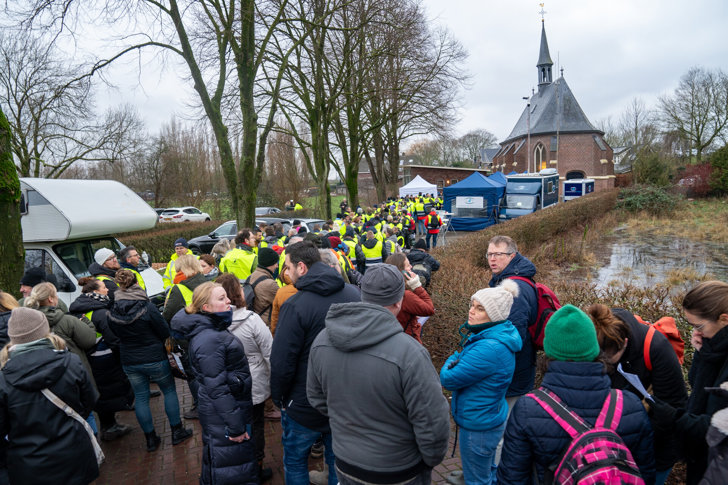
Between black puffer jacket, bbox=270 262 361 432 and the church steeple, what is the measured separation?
2427 inches

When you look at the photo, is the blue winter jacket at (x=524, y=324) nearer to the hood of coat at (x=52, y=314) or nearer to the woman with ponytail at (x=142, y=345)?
the woman with ponytail at (x=142, y=345)

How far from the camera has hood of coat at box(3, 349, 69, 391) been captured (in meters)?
2.53

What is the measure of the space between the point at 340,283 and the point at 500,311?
103cm

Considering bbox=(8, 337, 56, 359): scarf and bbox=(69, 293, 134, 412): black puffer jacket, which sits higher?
bbox=(8, 337, 56, 359): scarf

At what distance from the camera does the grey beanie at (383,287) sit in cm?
236

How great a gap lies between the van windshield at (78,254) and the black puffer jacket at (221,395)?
204 inches

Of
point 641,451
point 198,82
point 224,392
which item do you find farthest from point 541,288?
point 198,82

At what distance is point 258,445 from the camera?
11.5ft

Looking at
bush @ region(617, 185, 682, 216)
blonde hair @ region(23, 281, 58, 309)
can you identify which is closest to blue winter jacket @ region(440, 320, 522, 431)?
blonde hair @ region(23, 281, 58, 309)

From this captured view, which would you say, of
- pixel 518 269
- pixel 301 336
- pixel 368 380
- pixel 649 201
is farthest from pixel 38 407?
pixel 649 201

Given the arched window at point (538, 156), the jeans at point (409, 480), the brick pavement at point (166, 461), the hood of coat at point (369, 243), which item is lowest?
the brick pavement at point (166, 461)

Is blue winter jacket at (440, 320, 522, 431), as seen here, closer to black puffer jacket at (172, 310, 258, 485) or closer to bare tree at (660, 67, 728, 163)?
black puffer jacket at (172, 310, 258, 485)

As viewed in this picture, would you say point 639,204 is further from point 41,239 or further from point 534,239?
point 41,239

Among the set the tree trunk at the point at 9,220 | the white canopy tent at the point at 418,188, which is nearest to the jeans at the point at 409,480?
the tree trunk at the point at 9,220
